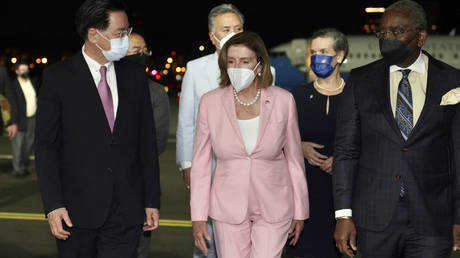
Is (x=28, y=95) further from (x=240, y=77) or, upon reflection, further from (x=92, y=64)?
(x=240, y=77)

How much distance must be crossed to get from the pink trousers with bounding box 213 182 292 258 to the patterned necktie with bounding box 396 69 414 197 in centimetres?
77

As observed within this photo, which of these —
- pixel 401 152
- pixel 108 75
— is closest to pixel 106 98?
pixel 108 75

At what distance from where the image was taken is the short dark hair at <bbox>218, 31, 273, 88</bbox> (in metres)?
4.32

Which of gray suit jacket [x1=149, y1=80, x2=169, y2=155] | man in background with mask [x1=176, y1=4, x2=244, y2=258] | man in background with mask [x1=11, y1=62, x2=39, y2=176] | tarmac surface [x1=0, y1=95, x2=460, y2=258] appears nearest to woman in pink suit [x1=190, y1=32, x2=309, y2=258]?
man in background with mask [x1=176, y1=4, x2=244, y2=258]

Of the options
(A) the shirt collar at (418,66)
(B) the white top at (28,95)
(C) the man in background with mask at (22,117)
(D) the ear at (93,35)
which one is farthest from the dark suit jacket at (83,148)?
(B) the white top at (28,95)

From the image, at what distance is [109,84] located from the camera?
4.32 m

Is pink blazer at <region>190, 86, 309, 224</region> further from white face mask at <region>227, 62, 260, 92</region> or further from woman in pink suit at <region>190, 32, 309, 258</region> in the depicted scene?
white face mask at <region>227, 62, 260, 92</region>

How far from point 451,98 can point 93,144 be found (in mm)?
1980

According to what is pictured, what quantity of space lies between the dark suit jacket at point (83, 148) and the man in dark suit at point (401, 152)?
121cm

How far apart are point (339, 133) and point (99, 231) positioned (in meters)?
1.49

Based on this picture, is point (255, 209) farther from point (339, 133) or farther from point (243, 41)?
point (243, 41)

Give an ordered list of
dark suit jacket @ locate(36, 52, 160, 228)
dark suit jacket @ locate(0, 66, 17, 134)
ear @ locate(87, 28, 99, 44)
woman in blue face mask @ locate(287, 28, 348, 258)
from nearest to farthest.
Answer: dark suit jacket @ locate(36, 52, 160, 228) < ear @ locate(87, 28, 99, 44) < woman in blue face mask @ locate(287, 28, 348, 258) < dark suit jacket @ locate(0, 66, 17, 134)

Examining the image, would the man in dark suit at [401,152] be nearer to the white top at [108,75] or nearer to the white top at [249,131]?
the white top at [249,131]

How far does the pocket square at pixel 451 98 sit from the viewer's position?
4000mm
